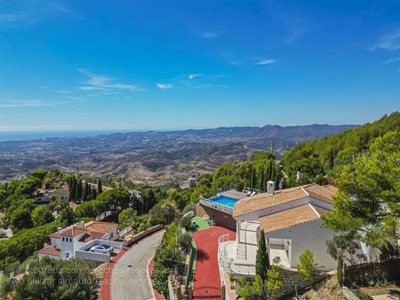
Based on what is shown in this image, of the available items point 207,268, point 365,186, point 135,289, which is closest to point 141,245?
point 135,289

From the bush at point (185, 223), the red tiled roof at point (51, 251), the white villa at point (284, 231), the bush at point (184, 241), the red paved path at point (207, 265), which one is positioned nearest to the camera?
the white villa at point (284, 231)

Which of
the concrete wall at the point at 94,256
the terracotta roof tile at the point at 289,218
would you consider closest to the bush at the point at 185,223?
the concrete wall at the point at 94,256

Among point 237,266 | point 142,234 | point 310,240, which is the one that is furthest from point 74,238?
point 310,240

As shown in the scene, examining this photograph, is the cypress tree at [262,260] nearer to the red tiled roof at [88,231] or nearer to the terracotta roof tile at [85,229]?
the red tiled roof at [88,231]

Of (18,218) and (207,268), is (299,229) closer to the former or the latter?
(207,268)

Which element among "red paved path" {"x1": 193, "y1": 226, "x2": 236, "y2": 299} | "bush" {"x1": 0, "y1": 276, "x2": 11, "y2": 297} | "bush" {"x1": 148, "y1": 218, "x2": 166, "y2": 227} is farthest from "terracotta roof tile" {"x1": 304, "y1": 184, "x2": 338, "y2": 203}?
"bush" {"x1": 0, "y1": 276, "x2": 11, "y2": 297}

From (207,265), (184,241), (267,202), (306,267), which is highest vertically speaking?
(267,202)

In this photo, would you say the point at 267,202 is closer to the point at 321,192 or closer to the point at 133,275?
the point at 321,192
